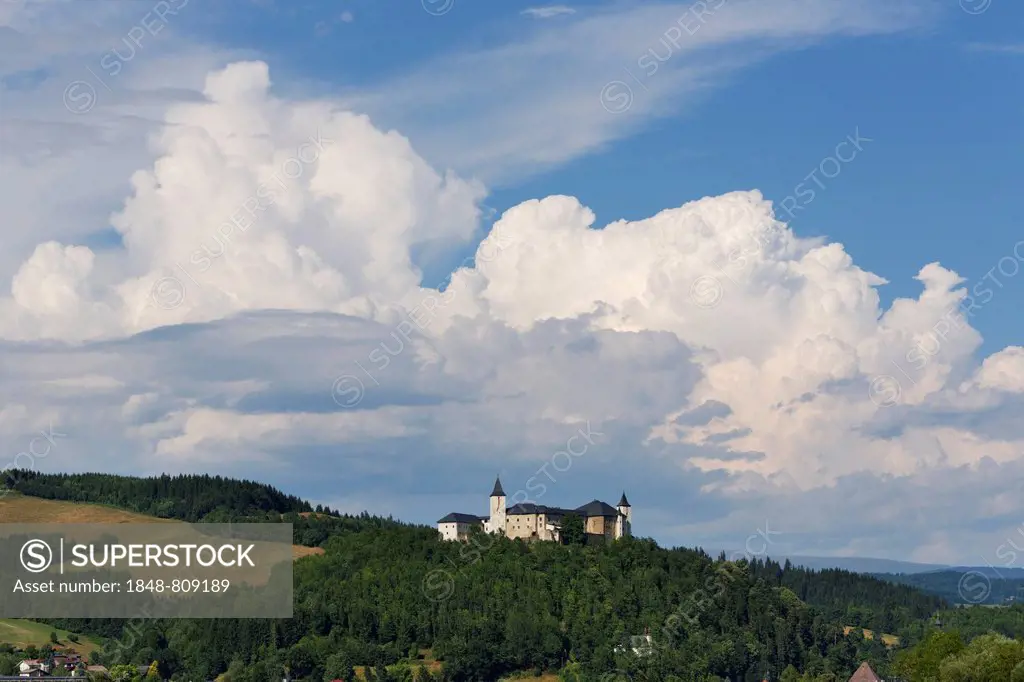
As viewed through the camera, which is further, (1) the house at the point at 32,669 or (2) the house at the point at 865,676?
(1) the house at the point at 32,669

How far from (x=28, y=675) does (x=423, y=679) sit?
1956 inches

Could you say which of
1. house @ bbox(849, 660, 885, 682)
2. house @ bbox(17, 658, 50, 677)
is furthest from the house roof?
house @ bbox(17, 658, 50, 677)

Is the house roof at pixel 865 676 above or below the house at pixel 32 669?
below

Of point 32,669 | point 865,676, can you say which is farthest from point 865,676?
point 32,669

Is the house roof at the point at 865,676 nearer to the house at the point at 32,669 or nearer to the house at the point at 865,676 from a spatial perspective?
the house at the point at 865,676

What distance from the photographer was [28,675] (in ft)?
611

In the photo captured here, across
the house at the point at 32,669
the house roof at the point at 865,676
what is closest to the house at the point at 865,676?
the house roof at the point at 865,676

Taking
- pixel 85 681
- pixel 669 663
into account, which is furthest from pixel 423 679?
pixel 85 681

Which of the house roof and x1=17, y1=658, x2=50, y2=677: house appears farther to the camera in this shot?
x1=17, y1=658, x2=50, y2=677: house

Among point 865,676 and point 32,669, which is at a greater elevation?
point 32,669

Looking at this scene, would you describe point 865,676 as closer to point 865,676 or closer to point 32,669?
point 865,676

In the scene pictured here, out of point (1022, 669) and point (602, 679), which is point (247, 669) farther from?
point (1022, 669)

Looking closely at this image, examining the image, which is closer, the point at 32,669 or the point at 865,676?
the point at 865,676

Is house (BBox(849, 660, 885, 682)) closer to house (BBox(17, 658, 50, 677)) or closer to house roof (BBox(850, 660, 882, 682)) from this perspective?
house roof (BBox(850, 660, 882, 682))
